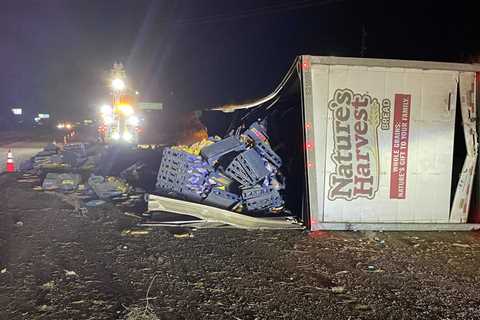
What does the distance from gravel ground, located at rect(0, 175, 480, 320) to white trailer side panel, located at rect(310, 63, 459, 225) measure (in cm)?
51

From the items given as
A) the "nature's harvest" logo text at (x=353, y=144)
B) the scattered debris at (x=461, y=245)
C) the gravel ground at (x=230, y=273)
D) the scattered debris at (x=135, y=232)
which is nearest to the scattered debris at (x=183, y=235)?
the gravel ground at (x=230, y=273)

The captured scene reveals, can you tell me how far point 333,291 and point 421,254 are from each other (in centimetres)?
192

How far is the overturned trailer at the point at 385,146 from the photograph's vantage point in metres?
6.21

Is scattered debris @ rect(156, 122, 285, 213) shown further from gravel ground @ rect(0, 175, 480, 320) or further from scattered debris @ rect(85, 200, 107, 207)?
scattered debris @ rect(85, 200, 107, 207)

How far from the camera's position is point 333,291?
4293mm

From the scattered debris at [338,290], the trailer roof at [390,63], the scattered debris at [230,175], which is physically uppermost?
the trailer roof at [390,63]

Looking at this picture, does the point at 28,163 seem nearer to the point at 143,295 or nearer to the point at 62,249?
the point at 62,249

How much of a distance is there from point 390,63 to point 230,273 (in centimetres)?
406

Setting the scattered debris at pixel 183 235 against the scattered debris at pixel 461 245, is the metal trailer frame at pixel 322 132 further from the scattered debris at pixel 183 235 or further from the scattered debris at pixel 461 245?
the scattered debris at pixel 183 235

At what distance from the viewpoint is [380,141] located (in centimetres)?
633

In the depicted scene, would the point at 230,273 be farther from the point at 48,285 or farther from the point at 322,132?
the point at 322,132

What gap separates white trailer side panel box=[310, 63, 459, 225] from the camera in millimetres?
6238

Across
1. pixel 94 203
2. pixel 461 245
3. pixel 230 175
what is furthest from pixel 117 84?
pixel 461 245

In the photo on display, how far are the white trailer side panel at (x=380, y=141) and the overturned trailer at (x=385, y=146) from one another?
16 millimetres
